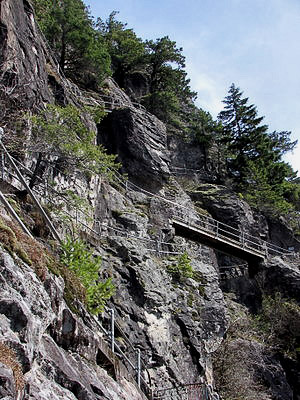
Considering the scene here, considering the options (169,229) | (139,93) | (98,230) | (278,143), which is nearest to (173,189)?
(169,229)

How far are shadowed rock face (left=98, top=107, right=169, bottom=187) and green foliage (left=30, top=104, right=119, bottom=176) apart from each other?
899 cm

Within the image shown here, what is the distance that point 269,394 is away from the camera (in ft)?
55.6

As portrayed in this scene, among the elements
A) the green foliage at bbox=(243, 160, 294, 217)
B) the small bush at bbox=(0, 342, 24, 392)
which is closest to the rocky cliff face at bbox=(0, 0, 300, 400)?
the small bush at bbox=(0, 342, 24, 392)

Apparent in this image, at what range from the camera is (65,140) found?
11.3 meters

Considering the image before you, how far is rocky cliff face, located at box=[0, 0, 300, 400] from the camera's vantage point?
4.48 meters

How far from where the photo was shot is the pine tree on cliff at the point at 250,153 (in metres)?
32.8

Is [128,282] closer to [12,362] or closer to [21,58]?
[21,58]

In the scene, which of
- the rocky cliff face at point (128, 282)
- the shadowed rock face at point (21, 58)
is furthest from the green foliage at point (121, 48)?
the shadowed rock face at point (21, 58)

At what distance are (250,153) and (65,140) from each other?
27.1 meters

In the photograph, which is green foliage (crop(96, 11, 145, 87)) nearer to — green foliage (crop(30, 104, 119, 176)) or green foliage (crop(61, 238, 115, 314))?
green foliage (crop(30, 104, 119, 176))

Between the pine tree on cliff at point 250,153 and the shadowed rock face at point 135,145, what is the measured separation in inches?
432

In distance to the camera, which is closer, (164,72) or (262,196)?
(262,196)

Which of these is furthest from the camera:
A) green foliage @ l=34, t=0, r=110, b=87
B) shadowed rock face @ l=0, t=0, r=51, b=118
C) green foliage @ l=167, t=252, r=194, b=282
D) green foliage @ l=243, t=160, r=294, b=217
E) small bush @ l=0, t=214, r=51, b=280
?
green foliage @ l=243, t=160, r=294, b=217

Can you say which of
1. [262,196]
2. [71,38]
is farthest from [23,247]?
[262,196]
